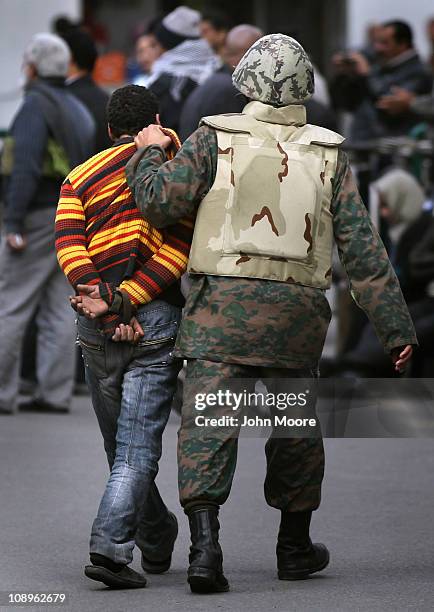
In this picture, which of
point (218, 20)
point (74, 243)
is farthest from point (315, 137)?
point (218, 20)

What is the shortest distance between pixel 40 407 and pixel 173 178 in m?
4.88

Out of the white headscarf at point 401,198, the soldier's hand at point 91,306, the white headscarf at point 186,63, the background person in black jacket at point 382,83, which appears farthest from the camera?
the background person in black jacket at point 382,83

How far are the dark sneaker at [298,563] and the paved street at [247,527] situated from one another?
1.5 inches

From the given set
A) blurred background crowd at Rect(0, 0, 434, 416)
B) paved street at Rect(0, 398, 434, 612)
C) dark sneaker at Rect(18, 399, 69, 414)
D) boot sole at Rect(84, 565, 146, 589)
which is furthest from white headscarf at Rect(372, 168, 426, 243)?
boot sole at Rect(84, 565, 146, 589)

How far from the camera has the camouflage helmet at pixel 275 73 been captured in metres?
5.68

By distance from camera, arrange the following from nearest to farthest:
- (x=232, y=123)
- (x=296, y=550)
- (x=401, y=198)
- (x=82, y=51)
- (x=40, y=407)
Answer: (x=232, y=123), (x=296, y=550), (x=40, y=407), (x=401, y=198), (x=82, y=51)

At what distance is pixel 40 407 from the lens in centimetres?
1027

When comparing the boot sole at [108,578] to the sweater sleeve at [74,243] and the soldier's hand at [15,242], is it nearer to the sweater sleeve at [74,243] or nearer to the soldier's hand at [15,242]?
the sweater sleeve at [74,243]

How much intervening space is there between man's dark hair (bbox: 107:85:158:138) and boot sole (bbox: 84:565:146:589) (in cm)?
146

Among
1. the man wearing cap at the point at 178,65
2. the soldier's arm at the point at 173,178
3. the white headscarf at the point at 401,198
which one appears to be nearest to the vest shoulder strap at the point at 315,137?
Answer: the soldier's arm at the point at 173,178

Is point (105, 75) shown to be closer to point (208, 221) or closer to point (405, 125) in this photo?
point (405, 125)

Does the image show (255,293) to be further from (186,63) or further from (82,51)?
(82,51)

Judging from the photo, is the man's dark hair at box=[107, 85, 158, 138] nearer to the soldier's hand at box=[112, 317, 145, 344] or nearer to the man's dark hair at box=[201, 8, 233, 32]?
the soldier's hand at box=[112, 317, 145, 344]

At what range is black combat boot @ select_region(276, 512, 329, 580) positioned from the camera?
19.4 ft
